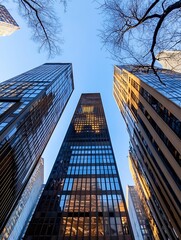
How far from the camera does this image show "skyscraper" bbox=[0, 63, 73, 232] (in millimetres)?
29703

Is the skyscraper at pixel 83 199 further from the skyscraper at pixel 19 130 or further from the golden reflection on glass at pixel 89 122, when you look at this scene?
the golden reflection on glass at pixel 89 122

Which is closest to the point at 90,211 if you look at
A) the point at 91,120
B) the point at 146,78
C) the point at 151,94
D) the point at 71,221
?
the point at 71,221

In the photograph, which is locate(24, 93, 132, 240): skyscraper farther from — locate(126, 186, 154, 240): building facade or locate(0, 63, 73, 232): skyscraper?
locate(126, 186, 154, 240): building facade

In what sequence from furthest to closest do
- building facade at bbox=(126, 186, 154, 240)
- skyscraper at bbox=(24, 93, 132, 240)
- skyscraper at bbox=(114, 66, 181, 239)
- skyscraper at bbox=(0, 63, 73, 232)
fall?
building facade at bbox=(126, 186, 154, 240) < skyscraper at bbox=(24, 93, 132, 240) < skyscraper at bbox=(0, 63, 73, 232) < skyscraper at bbox=(114, 66, 181, 239)

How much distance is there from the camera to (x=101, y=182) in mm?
50188

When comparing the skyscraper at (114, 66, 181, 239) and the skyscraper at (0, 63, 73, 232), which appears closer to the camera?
the skyscraper at (114, 66, 181, 239)

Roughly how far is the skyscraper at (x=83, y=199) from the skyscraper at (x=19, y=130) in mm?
8070

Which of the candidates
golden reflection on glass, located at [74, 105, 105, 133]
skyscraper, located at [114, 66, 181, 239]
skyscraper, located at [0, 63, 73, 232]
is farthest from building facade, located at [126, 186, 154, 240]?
skyscraper, located at [0, 63, 73, 232]

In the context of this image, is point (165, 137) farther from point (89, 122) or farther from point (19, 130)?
point (89, 122)

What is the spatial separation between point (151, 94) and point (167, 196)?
18.9 metres

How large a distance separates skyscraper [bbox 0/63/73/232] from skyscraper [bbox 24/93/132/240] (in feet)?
26.5

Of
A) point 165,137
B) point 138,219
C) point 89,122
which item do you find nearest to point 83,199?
point 165,137

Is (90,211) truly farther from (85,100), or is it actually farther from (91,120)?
(85,100)

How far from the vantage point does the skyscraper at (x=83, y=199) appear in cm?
3332
